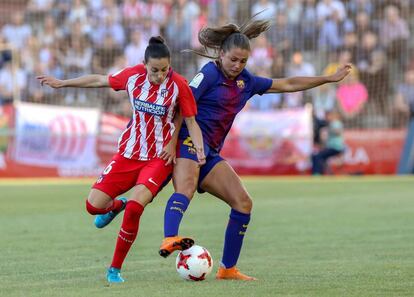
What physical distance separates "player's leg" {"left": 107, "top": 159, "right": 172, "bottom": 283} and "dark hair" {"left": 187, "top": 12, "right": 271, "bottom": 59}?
119 centimetres

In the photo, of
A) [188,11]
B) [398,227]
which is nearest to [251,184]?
[188,11]

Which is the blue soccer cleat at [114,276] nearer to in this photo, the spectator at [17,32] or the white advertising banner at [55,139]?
the white advertising banner at [55,139]

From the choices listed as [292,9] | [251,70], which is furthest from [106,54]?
[292,9]

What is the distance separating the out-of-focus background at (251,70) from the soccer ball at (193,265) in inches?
683

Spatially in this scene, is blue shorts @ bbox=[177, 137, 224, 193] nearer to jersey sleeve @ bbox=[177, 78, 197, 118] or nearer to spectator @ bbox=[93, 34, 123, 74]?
jersey sleeve @ bbox=[177, 78, 197, 118]

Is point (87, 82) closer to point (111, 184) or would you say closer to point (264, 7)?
point (111, 184)

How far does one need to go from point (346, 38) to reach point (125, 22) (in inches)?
244

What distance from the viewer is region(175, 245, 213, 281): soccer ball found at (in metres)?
8.01

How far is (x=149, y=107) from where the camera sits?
27.2ft

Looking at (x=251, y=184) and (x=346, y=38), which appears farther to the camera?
(x=346, y=38)

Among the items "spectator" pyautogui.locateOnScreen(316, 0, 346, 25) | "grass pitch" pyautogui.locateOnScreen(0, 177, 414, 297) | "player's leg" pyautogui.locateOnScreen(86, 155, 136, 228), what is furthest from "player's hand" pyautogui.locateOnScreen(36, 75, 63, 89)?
"spectator" pyautogui.locateOnScreen(316, 0, 346, 25)

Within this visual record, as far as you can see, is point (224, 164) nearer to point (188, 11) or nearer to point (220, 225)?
point (220, 225)

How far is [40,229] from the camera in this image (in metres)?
13.0

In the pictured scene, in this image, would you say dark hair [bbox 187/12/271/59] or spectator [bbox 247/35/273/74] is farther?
spectator [bbox 247/35/273/74]
